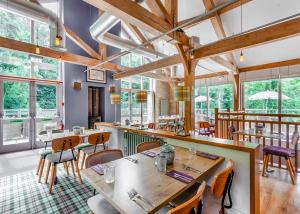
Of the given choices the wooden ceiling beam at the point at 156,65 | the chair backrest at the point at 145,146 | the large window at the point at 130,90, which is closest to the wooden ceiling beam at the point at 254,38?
the wooden ceiling beam at the point at 156,65

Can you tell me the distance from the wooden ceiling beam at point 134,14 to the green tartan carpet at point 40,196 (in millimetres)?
2889

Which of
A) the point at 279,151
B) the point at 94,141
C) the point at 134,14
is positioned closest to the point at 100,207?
the point at 94,141

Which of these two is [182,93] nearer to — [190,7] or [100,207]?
[100,207]

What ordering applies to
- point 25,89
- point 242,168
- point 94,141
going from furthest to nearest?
point 25,89 → point 94,141 → point 242,168

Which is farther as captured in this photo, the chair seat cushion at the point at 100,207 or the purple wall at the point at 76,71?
the purple wall at the point at 76,71

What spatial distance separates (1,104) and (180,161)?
18.9 feet

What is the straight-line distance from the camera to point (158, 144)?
264 cm

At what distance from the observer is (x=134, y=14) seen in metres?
2.48

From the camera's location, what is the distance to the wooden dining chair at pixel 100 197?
4.88 feet

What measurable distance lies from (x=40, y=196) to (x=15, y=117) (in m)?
3.72

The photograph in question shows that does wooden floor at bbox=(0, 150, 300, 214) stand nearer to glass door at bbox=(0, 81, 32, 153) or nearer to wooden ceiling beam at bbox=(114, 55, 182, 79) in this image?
glass door at bbox=(0, 81, 32, 153)

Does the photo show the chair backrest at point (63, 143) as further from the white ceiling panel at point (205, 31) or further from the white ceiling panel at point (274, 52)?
the white ceiling panel at point (274, 52)

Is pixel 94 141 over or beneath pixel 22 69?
beneath

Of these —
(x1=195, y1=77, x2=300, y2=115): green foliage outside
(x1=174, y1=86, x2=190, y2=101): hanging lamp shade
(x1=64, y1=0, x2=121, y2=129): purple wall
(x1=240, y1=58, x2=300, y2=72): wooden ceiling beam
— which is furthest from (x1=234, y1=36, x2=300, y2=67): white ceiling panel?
(x1=64, y1=0, x2=121, y2=129): purple wall
